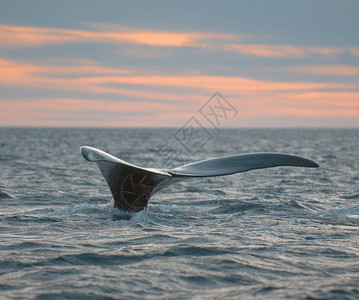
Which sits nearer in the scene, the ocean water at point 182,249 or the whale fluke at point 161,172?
the ocean water at point 182,249

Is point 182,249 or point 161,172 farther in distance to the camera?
point 161,172

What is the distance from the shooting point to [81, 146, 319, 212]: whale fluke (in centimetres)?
884

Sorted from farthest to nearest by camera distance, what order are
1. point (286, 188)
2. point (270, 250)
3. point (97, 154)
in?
point (286, 188), point (97, 154), point (270, 250)

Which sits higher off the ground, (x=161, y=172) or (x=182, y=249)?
(x=161, y=172)

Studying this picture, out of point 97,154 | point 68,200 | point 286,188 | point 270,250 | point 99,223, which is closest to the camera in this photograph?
point 270,250

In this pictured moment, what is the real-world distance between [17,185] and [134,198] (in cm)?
792

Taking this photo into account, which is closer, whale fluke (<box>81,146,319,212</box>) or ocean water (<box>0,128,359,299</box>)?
ocean water (<box>0,128,359,299</box>)

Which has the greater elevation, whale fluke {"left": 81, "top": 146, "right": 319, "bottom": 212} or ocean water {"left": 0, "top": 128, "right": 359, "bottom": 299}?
whale fluke {"left": 81, "top": 146, "right": 319, "bottom": 212}

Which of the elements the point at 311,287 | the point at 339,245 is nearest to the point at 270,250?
the point at 339,245

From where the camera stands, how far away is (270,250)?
7.48 meters

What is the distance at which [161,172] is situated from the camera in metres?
9.12

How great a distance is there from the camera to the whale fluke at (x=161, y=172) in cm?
884

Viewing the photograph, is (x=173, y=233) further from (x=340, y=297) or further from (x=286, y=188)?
(x=286, y=188)

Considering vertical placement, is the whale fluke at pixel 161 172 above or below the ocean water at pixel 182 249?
above
